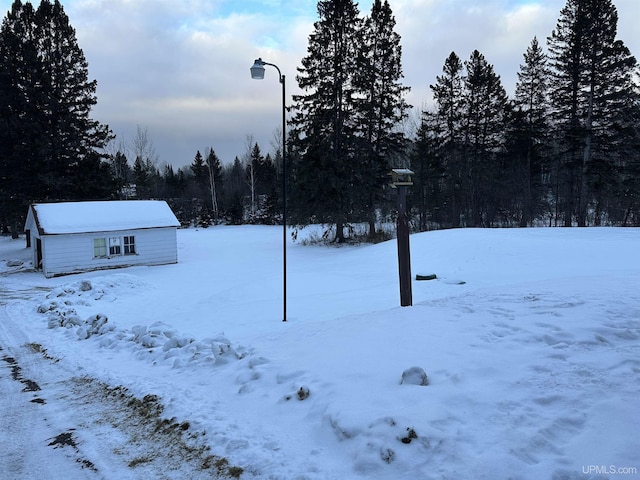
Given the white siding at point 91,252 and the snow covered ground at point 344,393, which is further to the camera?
the white siding at point 91,252

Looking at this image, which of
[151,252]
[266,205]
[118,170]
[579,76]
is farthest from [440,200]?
[118,170]

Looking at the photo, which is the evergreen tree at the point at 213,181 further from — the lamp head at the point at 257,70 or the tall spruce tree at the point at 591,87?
the lamp head at the point at 257,70

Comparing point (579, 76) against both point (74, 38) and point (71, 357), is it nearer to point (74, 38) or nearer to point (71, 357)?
point (71, 357)

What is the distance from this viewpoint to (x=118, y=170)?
48.8 meters

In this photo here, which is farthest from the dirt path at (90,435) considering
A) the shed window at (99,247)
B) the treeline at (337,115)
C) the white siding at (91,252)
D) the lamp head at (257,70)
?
the treeline at (337,115)

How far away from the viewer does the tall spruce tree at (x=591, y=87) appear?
2606 centimetres

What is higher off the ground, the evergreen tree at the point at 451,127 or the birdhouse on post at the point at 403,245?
the evergreen tree at the point at 451,127

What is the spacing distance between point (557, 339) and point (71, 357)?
26.4ft

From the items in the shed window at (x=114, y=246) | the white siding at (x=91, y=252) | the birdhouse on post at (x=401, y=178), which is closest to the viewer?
the birdhouse on post at (x=401, y=178)

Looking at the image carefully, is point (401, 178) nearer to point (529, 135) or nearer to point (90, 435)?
point (90, 435)

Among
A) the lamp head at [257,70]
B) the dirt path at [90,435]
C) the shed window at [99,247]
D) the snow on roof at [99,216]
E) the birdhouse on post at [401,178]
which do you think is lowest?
the dirt path at [90,435]

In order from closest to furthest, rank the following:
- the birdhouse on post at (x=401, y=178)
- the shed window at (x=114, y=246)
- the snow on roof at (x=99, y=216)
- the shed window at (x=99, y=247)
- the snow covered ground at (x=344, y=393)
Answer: the snow covered ground at (x=344, y=393), the birdhouse on post at (x=401, y=178), the snow on roof at (x=99, y=216), the shed window at (x=99, y=247), the shed window at (x=114, y=246)

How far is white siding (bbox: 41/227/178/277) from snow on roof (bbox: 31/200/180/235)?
0.35 meters

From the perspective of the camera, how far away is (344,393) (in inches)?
182
